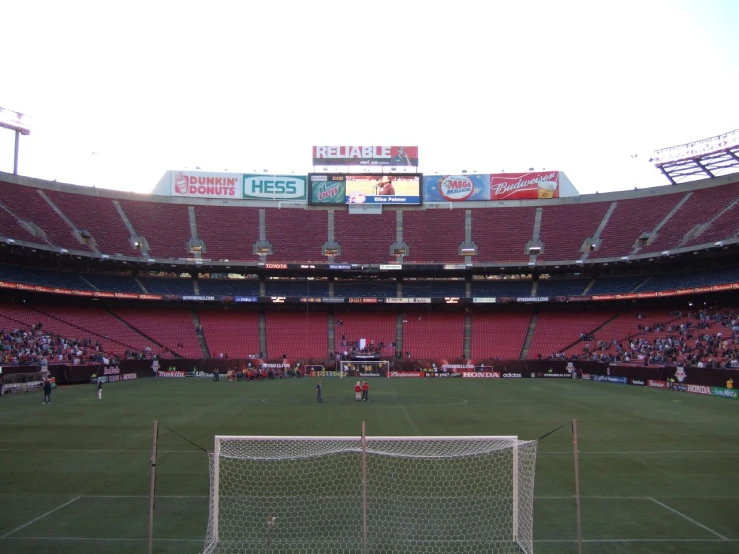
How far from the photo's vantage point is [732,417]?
87.1 ft

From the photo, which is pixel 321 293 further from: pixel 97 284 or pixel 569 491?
pixel 569 491

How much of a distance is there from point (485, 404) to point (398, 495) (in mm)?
18588

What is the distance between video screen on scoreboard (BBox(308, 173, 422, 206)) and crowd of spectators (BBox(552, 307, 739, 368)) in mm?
28381

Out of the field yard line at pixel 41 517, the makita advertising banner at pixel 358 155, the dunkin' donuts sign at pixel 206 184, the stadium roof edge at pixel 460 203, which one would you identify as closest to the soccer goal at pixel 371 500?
the field yard line at pixel 41 517

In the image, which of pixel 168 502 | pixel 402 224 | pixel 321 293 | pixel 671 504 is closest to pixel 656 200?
pixel 402 224

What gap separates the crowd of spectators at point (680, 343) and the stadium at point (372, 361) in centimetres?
31

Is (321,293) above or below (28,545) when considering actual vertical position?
above

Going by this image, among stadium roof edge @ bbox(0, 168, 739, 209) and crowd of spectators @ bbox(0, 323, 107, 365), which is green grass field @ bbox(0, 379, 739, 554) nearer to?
crowd of spectators @ bbox(0, 323, 107, 365)

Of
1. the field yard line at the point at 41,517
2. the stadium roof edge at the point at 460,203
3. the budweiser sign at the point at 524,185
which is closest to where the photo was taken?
the field yard line at the point at 41,517

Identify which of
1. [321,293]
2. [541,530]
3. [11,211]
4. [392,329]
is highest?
[11,211]

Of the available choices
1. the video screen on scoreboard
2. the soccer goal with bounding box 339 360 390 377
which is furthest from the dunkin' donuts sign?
the soccer goal with bounding box 339 360 390 377

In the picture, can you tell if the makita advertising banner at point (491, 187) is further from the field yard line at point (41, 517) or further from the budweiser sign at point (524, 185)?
the field yard line at point (41, 517)

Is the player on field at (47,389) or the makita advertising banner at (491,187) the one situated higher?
the makita advertising banner at (491,187)

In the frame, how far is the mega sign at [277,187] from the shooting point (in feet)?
242
